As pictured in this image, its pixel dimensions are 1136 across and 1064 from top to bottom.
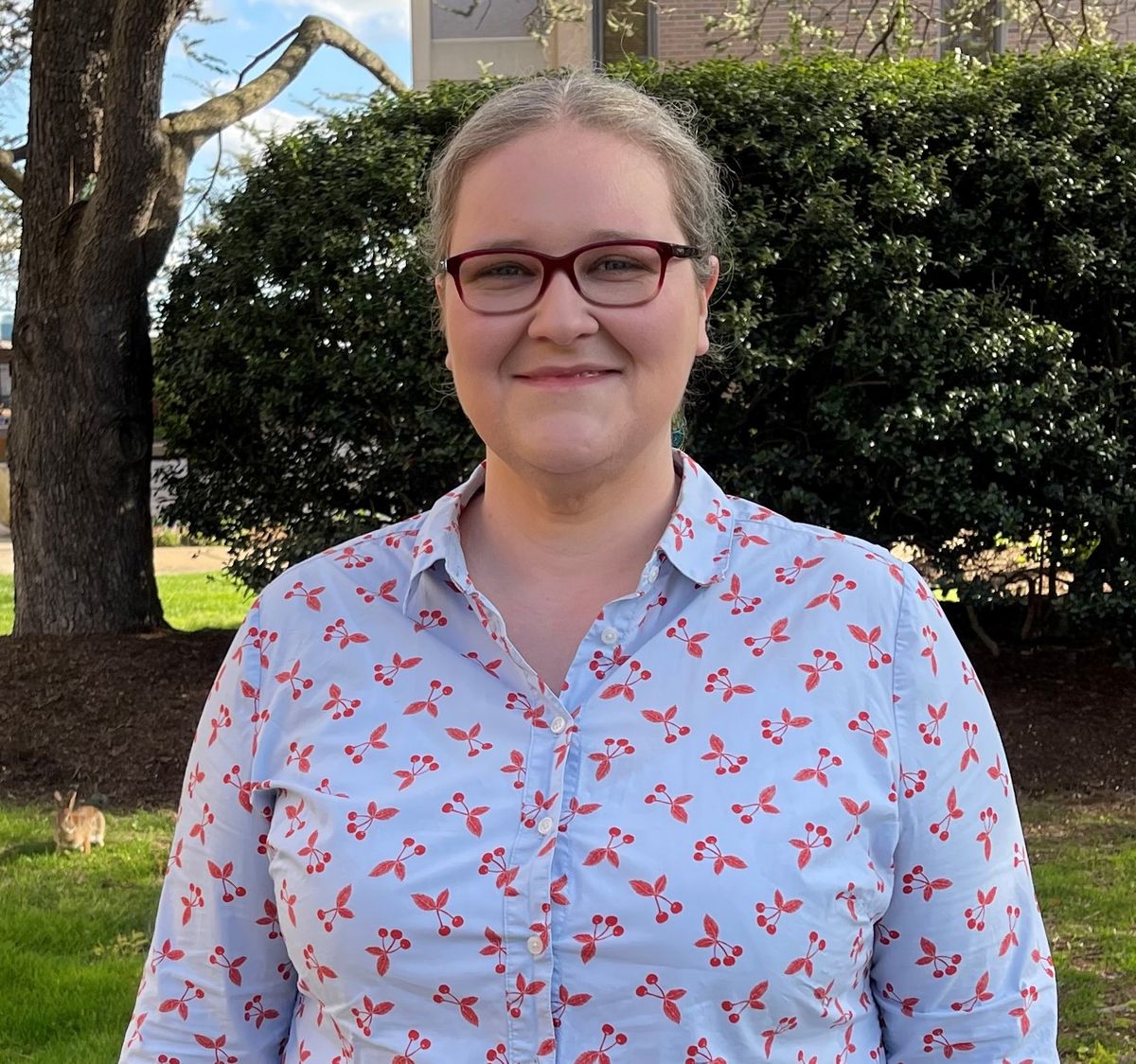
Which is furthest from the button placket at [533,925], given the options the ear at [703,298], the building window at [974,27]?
the building window at [974,27]

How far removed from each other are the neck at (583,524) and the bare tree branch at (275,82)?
17.8 ft

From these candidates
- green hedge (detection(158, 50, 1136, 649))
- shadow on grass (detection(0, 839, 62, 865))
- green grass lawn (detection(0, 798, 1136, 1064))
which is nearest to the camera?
green grass lawn (detection(0, 798, 1136, 1064))

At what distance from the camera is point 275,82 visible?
8.43m

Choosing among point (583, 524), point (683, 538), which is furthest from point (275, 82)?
point (683, 538)

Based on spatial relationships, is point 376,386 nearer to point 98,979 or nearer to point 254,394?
point 254,394

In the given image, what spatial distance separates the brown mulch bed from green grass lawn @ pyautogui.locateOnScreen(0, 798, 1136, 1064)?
339mm

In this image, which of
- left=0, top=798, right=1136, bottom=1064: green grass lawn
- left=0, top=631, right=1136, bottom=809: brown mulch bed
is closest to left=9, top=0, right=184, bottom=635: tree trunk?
left=0, top=631, right=1136, bottom=809: brown mulch bed

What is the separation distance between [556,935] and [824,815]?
345mm

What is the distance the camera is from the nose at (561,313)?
5.46 ft

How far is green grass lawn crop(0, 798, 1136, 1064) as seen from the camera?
3.66 m

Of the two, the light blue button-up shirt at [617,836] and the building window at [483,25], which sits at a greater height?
the building window at [483,25]

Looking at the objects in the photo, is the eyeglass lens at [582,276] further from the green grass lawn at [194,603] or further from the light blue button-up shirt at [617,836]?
the green grass lawn at [194,603]

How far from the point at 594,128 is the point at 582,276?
0.21 metres

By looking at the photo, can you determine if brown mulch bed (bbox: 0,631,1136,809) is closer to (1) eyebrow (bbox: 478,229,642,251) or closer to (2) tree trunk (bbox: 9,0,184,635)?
(2) tree trunk (bbox: 9,0,184,635)
